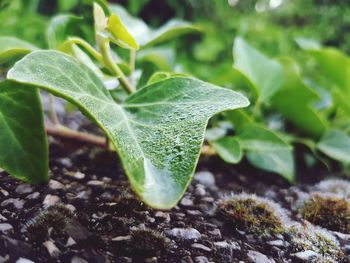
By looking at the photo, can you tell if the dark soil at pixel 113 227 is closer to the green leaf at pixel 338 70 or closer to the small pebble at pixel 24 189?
the small pebble at pixel 24 189

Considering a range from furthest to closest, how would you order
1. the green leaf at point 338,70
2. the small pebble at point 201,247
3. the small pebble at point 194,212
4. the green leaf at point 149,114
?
the green leaf at point 338,70 → the small pebble at point 194,212 → the small pebble at point 201,247 → the green leaf at point 149,114

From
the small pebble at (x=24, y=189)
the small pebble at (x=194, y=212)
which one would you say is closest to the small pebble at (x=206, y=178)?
the small pebble at (x=194, y=212)

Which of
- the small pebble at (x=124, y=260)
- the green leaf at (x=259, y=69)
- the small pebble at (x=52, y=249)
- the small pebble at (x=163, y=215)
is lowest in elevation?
the small pebble at (x=163, y=215)

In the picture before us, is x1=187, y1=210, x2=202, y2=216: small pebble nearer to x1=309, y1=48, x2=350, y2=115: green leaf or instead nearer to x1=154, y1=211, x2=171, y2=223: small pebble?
x1=154, y1=211, x2=171, y2=223: small pebble

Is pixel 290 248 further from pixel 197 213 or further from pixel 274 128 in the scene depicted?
pixel 274 128

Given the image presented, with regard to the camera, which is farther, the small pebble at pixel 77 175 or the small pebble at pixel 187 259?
the small pebble at pixel 77 175

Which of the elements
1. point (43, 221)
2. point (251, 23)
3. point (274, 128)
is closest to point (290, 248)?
point (43, 221)

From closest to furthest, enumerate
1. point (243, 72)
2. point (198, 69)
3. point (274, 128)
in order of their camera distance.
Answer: point (243, 72), point (274, 128), point (198, 69)

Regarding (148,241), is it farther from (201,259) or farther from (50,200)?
(50,200)
